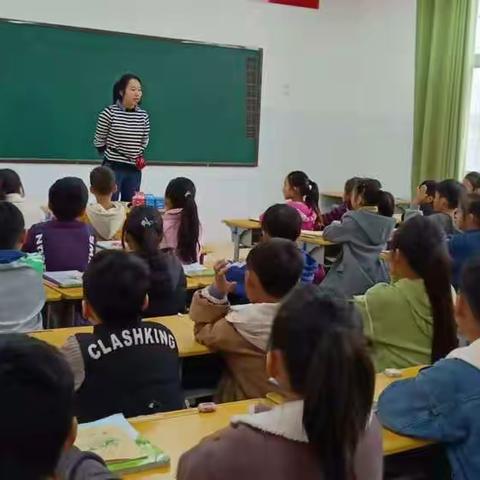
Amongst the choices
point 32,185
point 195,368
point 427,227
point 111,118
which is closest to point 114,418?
point 195,368

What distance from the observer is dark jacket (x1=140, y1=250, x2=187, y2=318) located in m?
3.21

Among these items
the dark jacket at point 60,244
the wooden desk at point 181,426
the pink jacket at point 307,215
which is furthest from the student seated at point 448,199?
the wooden desk at point 181,426

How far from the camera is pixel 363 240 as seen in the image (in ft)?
15.7

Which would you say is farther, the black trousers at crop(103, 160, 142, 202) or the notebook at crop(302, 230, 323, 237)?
the black trousers at crop(103, 160, 142, 202)

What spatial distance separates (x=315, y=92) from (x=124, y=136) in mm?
3180

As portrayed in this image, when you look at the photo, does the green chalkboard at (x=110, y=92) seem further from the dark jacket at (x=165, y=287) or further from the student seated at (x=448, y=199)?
the dark jacket at (x=165, y=287)

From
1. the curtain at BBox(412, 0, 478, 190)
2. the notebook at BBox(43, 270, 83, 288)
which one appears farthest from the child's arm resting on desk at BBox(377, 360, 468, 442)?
the curtain at BBox(412, 0, 478, 190)

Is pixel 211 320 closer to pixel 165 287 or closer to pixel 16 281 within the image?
pixel 165 287

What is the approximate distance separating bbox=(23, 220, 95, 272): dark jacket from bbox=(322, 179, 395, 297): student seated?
166cm

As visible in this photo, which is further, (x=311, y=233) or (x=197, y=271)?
(x=311, y=233)

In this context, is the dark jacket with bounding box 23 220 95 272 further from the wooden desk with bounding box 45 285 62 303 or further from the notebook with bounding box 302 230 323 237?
the notebook with bounding box 302 230 323 237

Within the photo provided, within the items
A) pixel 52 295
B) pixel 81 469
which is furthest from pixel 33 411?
pixel 52 295

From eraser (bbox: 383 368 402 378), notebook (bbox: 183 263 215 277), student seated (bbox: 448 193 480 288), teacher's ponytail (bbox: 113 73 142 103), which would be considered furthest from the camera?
teacher's ponytail (bbox: 113 73 142 103)

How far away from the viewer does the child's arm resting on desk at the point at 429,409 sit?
1.80m
